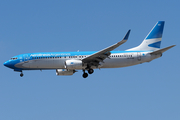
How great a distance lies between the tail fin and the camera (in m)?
48.5

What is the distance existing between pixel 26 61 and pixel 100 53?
10.8 meters

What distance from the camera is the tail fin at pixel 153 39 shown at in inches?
1909

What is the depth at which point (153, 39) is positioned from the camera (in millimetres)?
49250

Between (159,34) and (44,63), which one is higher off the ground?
(159,34)

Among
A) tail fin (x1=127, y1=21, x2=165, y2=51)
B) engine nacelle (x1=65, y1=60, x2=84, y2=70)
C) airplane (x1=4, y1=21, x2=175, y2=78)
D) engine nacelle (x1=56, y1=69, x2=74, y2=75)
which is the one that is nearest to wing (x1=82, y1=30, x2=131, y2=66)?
airplane (x1=4, y1=21, x2=175, y2=78)

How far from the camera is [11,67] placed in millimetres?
Answer: 44750

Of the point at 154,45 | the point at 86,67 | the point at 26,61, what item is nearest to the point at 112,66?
the point at 86,67

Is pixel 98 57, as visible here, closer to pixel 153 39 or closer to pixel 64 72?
pixel 64 72

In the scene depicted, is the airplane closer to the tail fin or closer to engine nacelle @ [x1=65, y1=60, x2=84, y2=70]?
engine nacelle @ [x1=65, y1=60, x2=84, y2=70]

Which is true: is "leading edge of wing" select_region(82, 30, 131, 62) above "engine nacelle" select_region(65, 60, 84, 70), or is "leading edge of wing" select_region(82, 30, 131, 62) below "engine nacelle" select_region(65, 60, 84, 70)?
above

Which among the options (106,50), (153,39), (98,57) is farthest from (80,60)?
(153,39)

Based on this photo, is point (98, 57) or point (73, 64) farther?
point (98, 57)

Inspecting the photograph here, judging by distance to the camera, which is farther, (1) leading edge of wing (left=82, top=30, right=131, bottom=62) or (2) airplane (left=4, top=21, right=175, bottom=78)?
(2) airplane (left=4, top=21, right=175, bottom=78)

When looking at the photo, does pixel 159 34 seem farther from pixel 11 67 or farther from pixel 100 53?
pixel 11 67
